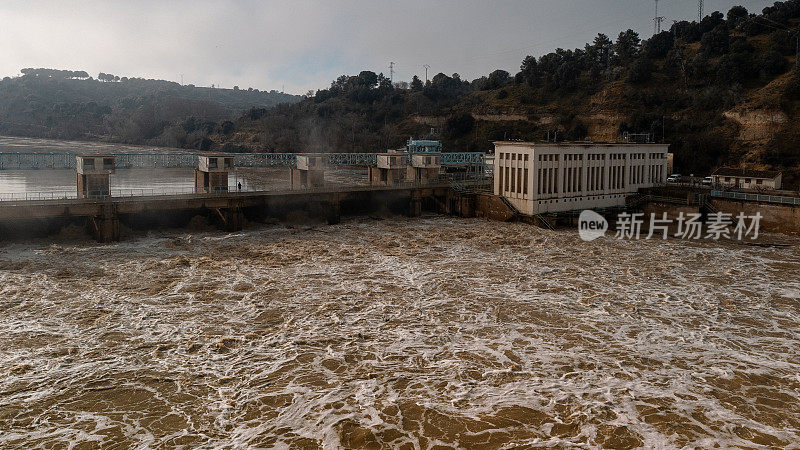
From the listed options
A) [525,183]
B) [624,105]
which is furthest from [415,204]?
[624,105]

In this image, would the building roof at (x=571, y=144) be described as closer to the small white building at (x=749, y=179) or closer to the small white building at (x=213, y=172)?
the small white building at (x=749, y=179)

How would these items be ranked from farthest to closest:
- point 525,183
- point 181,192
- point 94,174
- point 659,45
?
point 659,45 < point 181,192 < point 525,183 < point 94,174

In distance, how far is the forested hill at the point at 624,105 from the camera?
64.6 metres

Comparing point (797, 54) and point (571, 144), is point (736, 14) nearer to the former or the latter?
point (797, 54)

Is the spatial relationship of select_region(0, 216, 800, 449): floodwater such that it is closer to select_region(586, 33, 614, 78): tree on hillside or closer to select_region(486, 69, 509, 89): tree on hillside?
select_region(586, 33, 614, 78): tree on hillside

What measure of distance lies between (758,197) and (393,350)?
35316 mm

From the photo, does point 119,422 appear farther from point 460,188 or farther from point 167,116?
point 167,116

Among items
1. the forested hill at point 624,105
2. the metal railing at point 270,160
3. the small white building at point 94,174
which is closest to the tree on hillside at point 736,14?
the forested hill at point 624,105

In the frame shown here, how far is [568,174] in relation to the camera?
4566 cm

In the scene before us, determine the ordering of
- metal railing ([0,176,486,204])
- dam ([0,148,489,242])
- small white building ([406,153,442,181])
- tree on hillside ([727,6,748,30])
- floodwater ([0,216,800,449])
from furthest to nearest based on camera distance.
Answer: tree on hillside ([727,6,748,30]) → small white building ([406,153,442,181]) → metal railing ([0,176,486,204]) → dam ([0,148,489,242]) → floodwater ([0,216,800,449])

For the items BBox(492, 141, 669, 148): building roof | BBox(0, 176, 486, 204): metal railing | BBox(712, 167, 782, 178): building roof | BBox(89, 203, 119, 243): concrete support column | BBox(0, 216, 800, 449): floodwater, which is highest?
BBox(492, 141, 669, 148): building roof

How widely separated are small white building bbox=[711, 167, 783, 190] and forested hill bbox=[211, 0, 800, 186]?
11.3 metres

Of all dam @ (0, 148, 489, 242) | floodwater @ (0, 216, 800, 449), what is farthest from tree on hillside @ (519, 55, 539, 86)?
floodwater @ (0, 216, 800, 449)

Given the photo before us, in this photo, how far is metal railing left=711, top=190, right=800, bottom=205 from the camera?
3981cm
